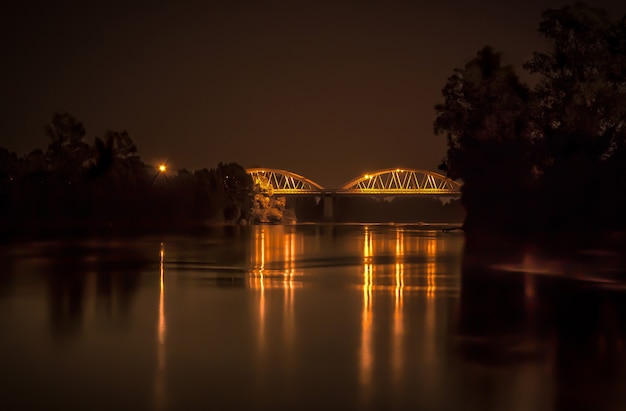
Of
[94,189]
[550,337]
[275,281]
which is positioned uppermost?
[94,189]

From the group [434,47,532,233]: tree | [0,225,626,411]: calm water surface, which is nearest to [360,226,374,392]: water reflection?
[0,225,626,411]: calm water surface

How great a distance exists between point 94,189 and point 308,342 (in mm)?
71760

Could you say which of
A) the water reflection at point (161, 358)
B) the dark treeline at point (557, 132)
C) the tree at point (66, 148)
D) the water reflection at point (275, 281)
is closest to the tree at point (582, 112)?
the dark treeline at point (557, 132)

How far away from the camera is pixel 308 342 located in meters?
10.9

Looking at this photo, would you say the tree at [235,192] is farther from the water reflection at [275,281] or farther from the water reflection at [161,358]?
the water reflection at [161,358]

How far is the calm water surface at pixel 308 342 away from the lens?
7891 mm

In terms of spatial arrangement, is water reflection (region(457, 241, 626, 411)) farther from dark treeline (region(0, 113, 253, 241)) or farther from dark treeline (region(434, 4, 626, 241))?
dark treeline (region(0, 113, 253, 241))

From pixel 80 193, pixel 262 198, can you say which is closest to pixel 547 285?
pixel 80 193

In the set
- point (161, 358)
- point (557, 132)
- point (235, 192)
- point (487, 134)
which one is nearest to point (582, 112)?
point (557, 132)

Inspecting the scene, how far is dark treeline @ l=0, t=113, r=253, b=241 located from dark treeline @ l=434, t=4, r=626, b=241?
2941cm

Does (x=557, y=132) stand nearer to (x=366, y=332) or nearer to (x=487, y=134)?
(x=487, y=134)

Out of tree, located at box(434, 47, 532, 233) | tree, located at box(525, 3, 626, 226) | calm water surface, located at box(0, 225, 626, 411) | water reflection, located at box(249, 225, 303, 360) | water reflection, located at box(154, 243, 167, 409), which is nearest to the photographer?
water reflection, located at box(154, 243, 167, 409)

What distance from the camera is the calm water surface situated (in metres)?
7.89

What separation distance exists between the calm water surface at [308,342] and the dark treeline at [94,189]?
5240cm
